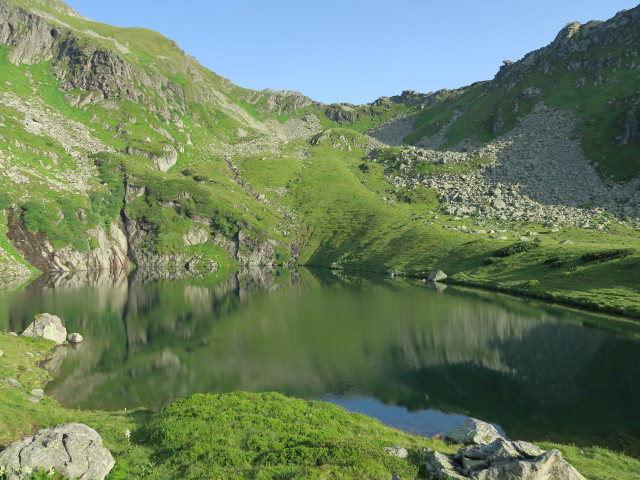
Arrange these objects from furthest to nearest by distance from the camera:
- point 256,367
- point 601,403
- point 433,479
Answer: point 256,367, point 601,403, point 433,479

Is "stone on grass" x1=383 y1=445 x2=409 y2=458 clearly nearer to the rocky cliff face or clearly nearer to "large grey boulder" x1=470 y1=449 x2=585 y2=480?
"large grey boulder" x1=470 y1=449 x2=585 y2=480

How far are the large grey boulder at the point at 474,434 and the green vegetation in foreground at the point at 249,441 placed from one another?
2.01 m

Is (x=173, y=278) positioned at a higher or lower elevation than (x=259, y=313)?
lower

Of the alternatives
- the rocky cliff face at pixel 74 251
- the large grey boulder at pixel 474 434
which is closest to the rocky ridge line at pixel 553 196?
the large grey boulder at pixel 474 434

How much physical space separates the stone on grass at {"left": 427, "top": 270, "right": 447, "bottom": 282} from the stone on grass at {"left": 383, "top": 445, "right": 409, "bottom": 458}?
315 ft

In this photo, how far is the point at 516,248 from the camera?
105 metres

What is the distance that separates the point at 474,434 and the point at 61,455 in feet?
79.7

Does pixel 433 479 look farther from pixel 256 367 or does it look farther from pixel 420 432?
pixel 256 367

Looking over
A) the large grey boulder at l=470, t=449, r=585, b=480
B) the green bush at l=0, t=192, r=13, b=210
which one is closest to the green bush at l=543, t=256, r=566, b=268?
the large grey boulder at l=470, t=449, r=585, b=480

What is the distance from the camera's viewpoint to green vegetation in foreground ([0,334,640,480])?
1794 centimetres

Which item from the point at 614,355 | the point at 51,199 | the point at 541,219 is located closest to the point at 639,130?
the point at 541,219

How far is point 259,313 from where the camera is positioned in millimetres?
73938

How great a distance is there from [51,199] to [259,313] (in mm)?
133871

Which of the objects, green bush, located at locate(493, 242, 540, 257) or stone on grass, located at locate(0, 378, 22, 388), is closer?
stone on grass, located at locate(0, 378, 22, 388)
